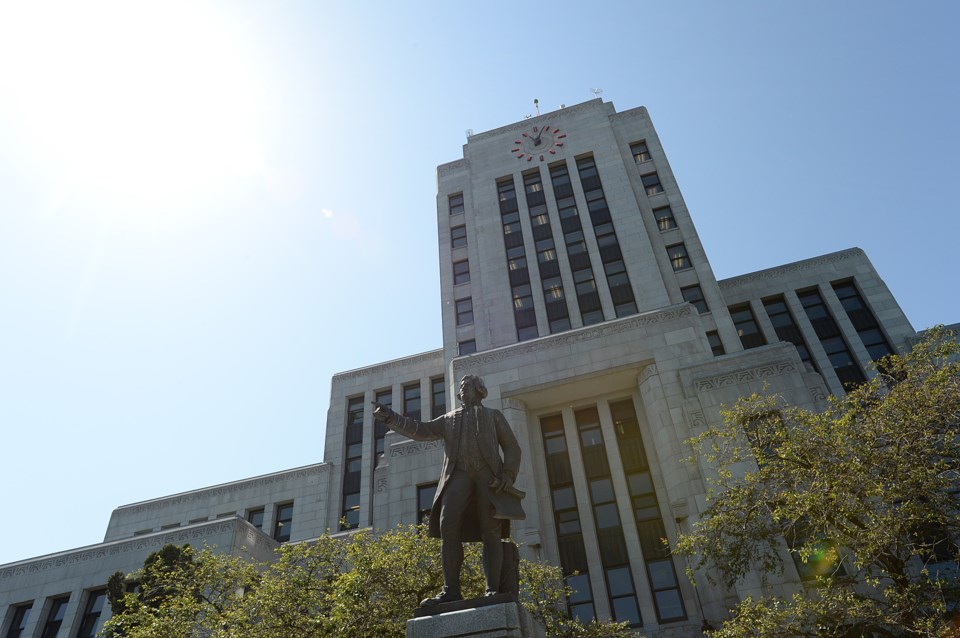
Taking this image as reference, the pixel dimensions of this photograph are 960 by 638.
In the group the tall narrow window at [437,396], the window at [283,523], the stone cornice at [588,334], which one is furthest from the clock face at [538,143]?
the window at [283,523]

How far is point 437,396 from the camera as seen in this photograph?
4303 centimetres

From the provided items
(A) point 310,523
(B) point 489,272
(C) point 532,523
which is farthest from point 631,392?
(A) point 310,523

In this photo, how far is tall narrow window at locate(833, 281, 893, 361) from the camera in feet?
120

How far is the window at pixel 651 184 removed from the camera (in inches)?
1661

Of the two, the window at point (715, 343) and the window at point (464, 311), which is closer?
the window at point (715, 343)

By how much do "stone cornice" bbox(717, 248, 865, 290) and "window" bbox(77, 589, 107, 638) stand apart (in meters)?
38.5

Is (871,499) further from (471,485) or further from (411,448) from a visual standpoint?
(411,448)

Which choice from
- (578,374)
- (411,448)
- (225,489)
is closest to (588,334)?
(578,374)

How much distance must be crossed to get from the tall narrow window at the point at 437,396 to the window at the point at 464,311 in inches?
232

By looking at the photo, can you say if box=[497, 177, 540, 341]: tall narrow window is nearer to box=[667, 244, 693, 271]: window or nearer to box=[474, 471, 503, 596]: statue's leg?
box=[667, 244, 693, 271]: window

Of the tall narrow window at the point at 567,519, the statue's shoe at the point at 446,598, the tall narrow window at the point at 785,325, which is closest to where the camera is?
the statue's shoe at the point at 446,598

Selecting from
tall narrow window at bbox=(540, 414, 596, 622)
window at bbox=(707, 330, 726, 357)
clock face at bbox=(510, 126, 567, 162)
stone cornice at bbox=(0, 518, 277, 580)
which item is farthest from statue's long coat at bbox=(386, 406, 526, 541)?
clock face at bbox=(510, 126, 567, 162)

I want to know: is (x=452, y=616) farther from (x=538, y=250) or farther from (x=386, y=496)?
(x=538, y=250)

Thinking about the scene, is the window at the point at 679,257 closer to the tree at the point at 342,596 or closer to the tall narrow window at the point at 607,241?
the tall narrow window at the point at 607,241
